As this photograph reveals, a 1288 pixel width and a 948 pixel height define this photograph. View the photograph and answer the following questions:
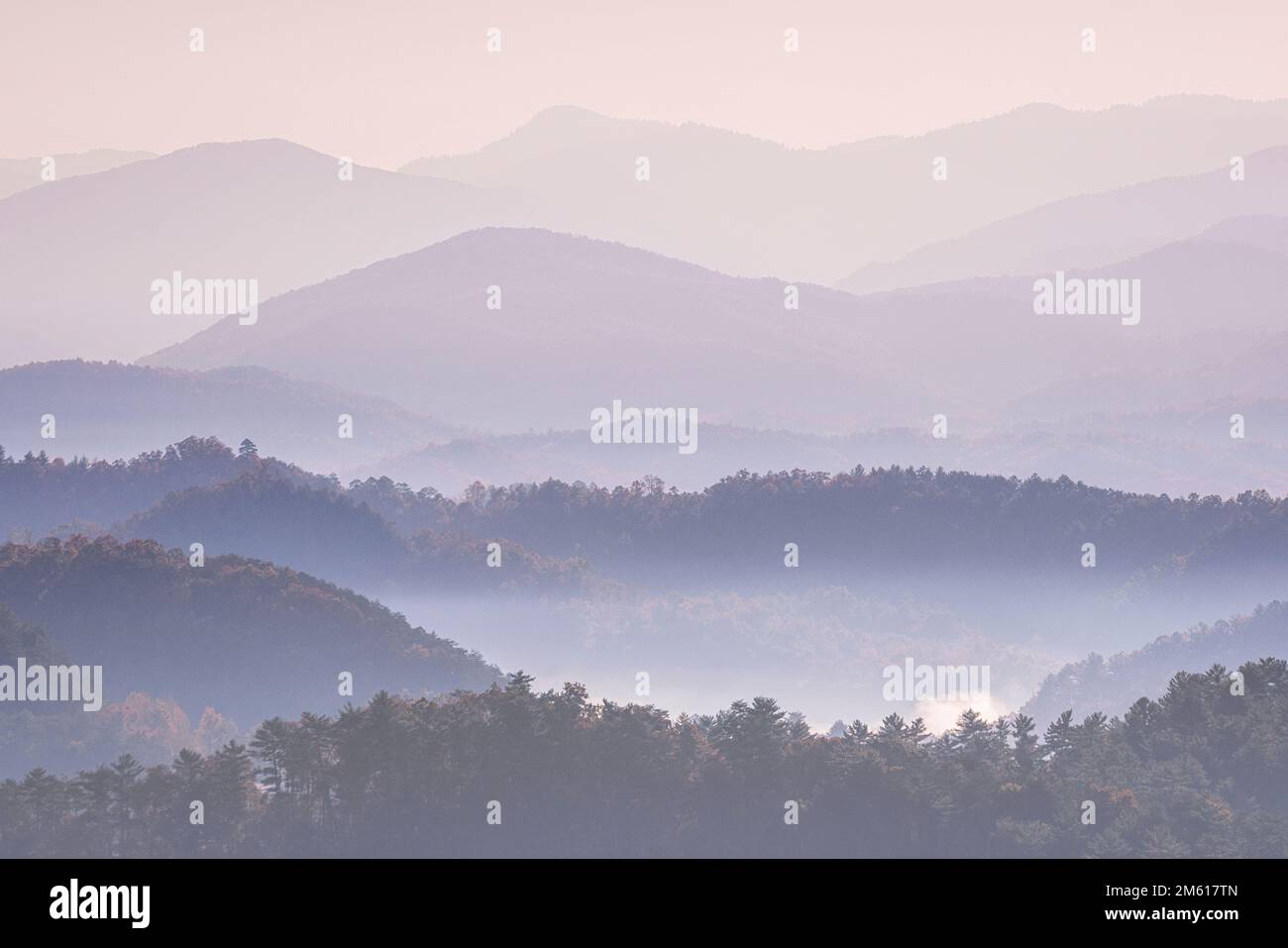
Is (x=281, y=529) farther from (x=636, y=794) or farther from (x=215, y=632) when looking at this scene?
(x=636, y=794)

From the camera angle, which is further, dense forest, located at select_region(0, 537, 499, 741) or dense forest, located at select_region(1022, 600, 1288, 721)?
dense forest, located at select_region(1022, 600, 1288, 721)

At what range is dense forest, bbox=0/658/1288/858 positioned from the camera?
71062 mm

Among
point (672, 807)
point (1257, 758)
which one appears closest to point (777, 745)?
point (672, 807)

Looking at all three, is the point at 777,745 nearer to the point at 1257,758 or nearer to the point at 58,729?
the point at 1257,758

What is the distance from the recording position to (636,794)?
7388cm

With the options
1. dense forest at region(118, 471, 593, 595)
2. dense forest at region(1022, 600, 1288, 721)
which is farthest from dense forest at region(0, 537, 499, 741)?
dense forest at region(1022, 600, 1288, 721)

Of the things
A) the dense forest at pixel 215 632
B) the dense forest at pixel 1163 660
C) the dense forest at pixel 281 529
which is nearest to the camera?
the dense forest at pixel 215 632

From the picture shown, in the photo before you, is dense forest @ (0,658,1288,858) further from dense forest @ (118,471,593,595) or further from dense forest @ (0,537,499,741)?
dense forest @ (118,471,593,595)

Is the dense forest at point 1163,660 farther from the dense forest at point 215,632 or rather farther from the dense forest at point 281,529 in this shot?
the dense forest at point 281,529

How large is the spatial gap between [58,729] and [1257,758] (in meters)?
68.0

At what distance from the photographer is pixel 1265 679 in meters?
83.9

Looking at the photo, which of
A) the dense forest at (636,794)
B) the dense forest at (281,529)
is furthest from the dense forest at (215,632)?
the dense forest at (636,794)

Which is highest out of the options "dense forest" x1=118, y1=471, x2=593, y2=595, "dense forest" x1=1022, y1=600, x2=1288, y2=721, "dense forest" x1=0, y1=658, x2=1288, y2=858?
"dense forest" x1=118, y1=471, x2=593, y2=595

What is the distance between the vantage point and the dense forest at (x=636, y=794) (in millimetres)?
71062
